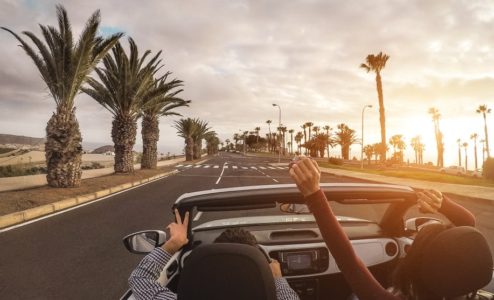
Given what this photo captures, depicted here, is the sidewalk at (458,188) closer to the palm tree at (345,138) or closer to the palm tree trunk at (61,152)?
the palm tree trunk at (61,152)

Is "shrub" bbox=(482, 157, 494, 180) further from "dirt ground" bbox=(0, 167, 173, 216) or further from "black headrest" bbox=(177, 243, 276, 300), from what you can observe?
"black headrest" bbox=(177, 243, 276, 300)

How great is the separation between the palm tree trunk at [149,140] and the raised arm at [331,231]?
3184 centimetres

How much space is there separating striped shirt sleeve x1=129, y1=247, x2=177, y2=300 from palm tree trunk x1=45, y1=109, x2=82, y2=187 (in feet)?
50.7

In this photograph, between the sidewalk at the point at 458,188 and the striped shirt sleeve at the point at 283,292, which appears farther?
the sidewalk at the point at 458,188

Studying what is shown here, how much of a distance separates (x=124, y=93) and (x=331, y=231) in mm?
24669

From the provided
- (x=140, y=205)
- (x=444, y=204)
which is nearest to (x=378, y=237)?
(x=444, y=204)

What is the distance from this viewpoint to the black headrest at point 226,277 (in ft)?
5.27

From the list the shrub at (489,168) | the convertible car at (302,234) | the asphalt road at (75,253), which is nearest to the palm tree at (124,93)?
the asphalt road at (75,253)

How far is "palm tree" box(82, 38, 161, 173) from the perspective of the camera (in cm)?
2378

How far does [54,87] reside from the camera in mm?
16312

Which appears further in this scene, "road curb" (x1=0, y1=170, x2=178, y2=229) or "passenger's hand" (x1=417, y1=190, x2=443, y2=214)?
"road curb" (x1=0, y1=170, x2=178, y2=229)

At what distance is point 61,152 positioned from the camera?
15.9 meters

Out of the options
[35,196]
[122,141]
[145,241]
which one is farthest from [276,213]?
[122,141]

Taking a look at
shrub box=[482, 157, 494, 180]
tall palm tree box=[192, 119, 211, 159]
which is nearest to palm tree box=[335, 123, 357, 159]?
tall palm tree box=[192, 119, 211, 159]
